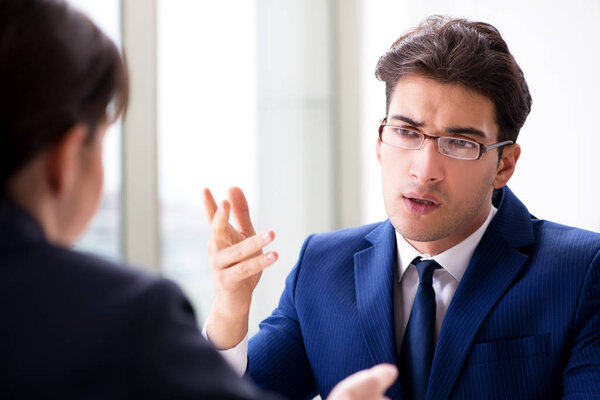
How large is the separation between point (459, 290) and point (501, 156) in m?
0.39

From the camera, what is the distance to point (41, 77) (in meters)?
0.65

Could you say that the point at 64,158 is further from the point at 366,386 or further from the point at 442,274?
the point at 442,274

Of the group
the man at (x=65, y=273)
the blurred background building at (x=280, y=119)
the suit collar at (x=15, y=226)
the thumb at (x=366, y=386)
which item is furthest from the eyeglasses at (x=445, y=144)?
the blurred background building at (x=280, y=119)

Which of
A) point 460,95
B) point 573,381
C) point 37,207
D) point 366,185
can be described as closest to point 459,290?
point 573,381

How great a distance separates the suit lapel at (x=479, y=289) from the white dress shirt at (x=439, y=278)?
0.05 meters

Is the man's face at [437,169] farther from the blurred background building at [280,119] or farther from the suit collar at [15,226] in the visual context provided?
the blurred background building at [280,119]

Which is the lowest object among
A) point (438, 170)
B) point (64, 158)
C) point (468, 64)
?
point (438, 170)

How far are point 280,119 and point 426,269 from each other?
2.20 meters

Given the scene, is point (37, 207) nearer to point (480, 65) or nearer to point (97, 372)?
point (97, 372)

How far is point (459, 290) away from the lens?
60.3 inches

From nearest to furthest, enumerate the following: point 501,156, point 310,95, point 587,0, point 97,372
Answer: point 97,372, point 501,156, point 587,0, point 310,95

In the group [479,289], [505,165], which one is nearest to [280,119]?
[505,165]

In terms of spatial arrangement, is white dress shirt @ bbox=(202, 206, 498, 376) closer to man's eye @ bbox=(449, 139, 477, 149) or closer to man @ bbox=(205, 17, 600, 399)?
man @ bbox=(205, 17, 600, 399)

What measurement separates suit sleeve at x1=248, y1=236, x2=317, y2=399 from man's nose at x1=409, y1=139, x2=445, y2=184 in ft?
1.59
